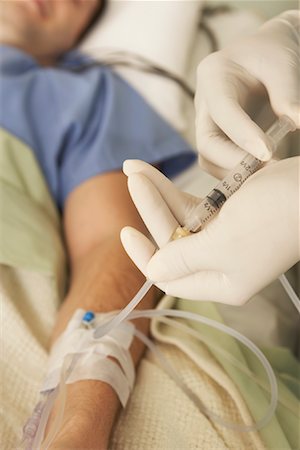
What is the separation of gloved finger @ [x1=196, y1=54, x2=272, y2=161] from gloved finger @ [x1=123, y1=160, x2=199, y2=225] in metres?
0.09

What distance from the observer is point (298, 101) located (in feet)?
1.98

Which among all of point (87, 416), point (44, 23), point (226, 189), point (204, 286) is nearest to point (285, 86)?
point (226, 189)

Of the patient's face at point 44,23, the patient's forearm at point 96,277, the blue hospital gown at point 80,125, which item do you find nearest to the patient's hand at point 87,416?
the patient's forearm at point 96,277

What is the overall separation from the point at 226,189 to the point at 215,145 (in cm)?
8

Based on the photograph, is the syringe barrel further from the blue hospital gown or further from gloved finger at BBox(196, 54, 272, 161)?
the blue hospital gown

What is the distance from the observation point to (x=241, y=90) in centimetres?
66

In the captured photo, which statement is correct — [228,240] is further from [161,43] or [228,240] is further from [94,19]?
[94,19]

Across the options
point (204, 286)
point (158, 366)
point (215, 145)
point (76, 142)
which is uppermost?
point (215, 145)

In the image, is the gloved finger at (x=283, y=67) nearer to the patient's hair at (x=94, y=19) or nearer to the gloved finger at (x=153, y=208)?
the gloved finger at (x=153, y=208)

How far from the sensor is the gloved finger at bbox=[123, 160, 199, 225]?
2.01 ft

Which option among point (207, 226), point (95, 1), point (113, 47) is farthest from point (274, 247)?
point (95, 1)

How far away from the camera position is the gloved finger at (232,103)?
57 cm

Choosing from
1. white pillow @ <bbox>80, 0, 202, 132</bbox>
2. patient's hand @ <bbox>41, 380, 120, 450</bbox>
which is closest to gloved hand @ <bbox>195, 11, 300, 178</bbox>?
patient's hand @ <bbox>41, 380, 120, 450</bbox>

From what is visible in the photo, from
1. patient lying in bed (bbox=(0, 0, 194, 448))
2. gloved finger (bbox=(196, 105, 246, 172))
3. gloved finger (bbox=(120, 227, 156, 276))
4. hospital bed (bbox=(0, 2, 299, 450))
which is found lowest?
hospital bed (bbox=(0, 2, 299, 450))
